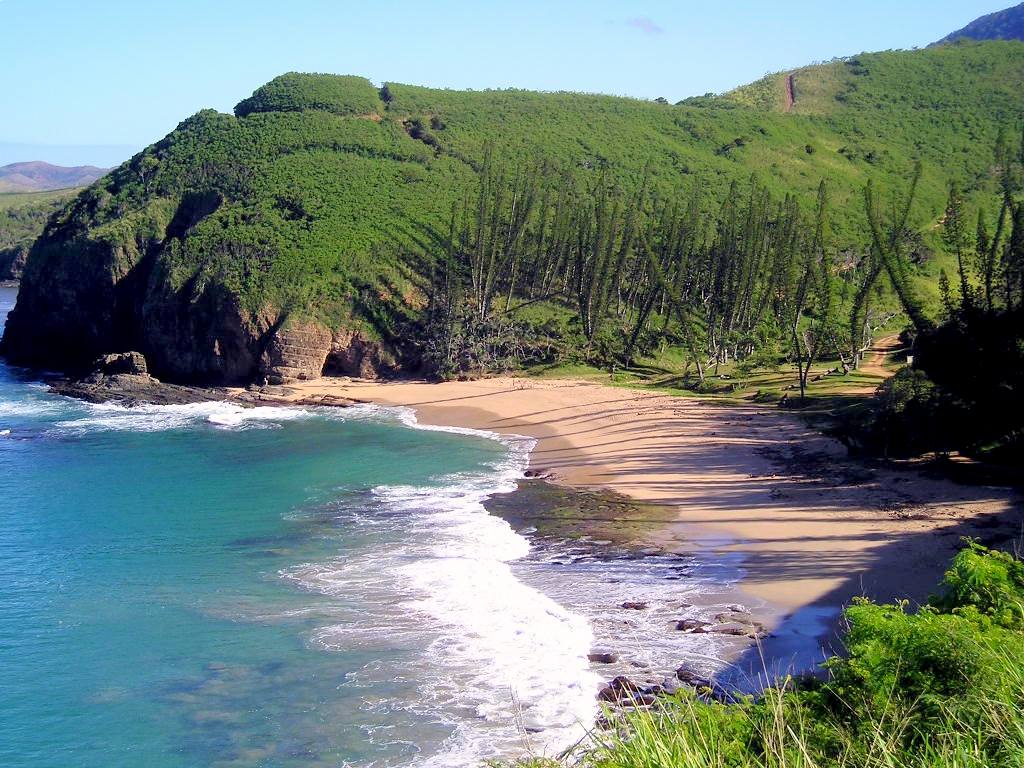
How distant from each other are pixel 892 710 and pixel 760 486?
20.8 m

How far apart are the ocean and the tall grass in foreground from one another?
55.1 inches

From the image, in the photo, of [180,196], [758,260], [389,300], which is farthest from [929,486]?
[180,196]

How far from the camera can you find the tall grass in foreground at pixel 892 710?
23.4 ft

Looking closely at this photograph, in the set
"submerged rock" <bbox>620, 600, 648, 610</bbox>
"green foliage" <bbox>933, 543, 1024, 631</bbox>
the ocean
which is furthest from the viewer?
"submerged rock" <bbox>620, 600, 648, 610</bbox>

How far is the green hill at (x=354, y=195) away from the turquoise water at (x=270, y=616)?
18030mm

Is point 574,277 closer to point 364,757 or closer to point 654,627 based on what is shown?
point 654,627

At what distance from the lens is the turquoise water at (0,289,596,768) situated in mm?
15812

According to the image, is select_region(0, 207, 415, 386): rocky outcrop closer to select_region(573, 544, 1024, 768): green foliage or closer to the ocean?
the ocean

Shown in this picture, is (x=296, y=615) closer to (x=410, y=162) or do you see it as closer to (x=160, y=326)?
(x=160, y=326)

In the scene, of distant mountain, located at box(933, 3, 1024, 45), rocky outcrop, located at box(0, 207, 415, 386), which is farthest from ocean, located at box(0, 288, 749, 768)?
distant mountain, located at box(933, 3, 1024, 45)

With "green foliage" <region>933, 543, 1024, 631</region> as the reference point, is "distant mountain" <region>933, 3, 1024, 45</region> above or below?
above

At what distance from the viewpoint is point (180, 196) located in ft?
210

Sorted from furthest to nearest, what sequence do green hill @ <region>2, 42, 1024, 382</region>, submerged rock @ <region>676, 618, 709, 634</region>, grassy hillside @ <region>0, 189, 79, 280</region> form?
grassy hillside @ <region>0, 189, 79, 280</region> < green hill @ <region>2, 42, 1024, 382</region> < submerged rock @ <region>676, 618, 709, 634</region>

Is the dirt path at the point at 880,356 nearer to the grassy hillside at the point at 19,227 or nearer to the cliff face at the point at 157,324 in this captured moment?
the cliff face at the point at 157,324
